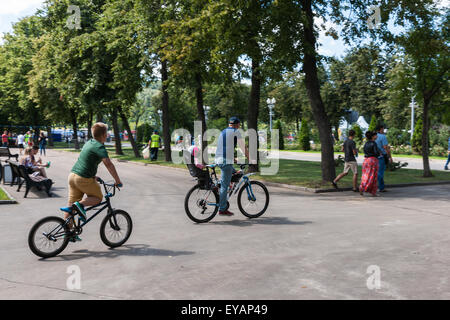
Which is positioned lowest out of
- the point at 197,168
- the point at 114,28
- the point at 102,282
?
the point at 102,282

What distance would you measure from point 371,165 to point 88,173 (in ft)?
30.0

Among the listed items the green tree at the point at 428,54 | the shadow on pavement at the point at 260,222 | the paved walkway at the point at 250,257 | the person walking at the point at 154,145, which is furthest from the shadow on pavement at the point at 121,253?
the person walking at the point at 154,145

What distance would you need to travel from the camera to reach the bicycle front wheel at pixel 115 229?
6961 mm

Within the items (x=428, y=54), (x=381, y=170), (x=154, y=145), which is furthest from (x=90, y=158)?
(x=154, y=145)

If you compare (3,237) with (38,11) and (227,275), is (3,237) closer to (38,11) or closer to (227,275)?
(227,275)

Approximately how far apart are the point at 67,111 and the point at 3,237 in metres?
42.1

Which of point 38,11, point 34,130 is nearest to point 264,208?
point 38,11

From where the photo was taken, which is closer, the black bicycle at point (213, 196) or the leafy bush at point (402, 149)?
the black bicycle at point (213, 196)

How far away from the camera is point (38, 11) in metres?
37.3

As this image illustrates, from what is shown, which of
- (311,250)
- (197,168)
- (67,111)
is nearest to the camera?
A: (311,250)

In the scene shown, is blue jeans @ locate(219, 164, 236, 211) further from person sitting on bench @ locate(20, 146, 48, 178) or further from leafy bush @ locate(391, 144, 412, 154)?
leafy bush @ locate(391, 144, 412, 154)

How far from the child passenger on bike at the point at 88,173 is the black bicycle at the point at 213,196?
2549mm

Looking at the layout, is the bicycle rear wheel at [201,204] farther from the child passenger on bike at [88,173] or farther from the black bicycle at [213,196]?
the child passenger on bike at [88,173]

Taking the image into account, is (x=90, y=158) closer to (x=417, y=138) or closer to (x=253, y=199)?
(x=253, y=199)
